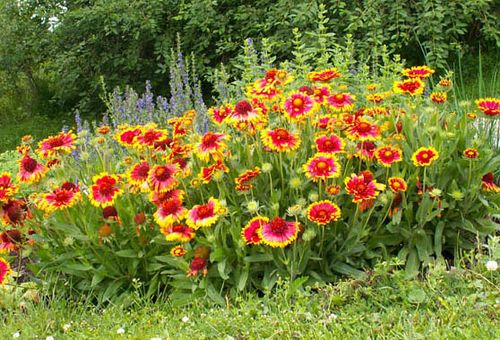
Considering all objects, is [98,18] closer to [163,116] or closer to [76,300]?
[163,116]

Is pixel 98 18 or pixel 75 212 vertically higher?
pixel 98 18

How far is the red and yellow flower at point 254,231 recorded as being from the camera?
8.02 ft

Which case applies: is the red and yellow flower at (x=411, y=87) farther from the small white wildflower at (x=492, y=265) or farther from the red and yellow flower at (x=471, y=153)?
the small white wildflower at (x=492, y=265)

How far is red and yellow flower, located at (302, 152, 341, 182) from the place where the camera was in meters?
2.44

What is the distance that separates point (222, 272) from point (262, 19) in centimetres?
529

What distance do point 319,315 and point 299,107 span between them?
80cm

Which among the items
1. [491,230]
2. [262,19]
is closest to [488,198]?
[491,230]

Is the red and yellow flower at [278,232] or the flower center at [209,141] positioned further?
the flower center at [209,141]

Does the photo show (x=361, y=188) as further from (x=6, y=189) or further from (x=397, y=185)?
(x=6, y=189)

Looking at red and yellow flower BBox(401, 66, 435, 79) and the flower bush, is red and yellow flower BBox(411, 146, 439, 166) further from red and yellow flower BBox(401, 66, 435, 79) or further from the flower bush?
red and yellow flower BBox(401, 66, 435, 79)

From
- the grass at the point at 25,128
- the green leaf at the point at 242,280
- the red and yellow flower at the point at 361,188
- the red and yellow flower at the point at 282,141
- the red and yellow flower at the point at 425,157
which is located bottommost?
the grass at the point at 25,128

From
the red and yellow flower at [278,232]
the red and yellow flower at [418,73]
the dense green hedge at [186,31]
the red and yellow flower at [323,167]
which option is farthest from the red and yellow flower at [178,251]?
the dense green hedge at [186,31]

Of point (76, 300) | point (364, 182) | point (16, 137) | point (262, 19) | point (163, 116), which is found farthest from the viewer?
point (16, 137)

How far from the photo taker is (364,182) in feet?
8.28
